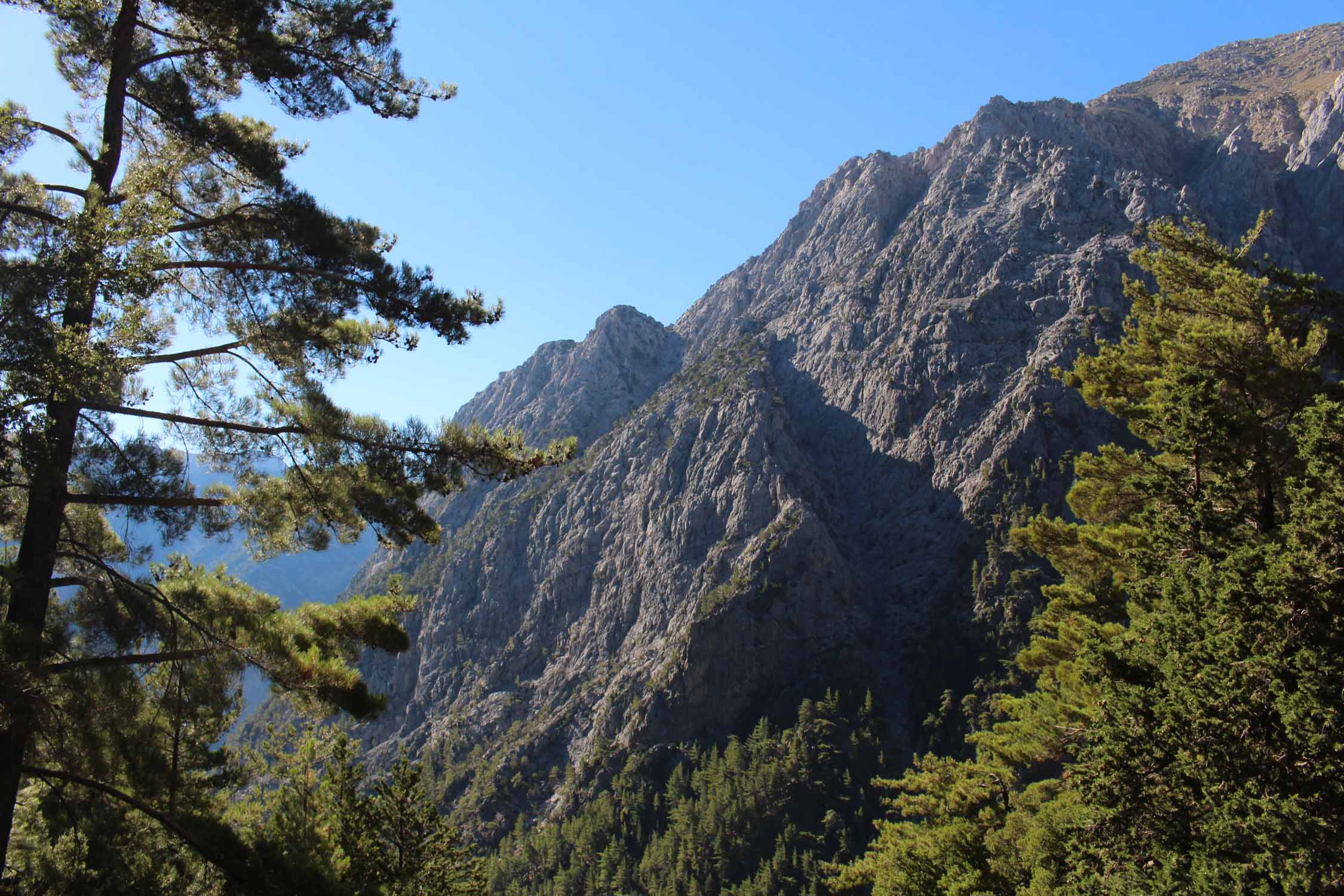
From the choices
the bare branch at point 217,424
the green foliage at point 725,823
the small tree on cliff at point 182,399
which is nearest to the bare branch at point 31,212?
the small tree on cliff at point 182,399

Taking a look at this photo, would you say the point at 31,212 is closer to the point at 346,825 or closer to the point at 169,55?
the point at 169,55

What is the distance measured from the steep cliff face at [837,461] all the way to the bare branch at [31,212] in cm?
8028

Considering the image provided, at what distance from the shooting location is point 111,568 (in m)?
7.54

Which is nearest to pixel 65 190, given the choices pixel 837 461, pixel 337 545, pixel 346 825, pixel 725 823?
pixel 337 545

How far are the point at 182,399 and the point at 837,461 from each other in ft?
386

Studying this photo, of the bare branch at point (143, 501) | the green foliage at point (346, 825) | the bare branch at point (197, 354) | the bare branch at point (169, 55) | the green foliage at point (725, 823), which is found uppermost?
the bare branch at point (169, 55)

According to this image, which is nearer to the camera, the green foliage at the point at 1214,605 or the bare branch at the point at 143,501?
the bare branch at the point at 143,501

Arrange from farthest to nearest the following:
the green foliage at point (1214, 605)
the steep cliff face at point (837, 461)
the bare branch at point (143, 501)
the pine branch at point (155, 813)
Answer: the steep cliff face at point (837, 461) < the green foliage at point (1214, 605) < the bare branch at point (143, 501) < the pine branch at point (155, 813)

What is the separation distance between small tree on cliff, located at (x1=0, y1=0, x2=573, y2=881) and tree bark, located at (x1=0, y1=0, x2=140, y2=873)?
21 millimetres

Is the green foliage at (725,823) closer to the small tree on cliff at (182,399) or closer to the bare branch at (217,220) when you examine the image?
the small tree on cliff at (182,399)

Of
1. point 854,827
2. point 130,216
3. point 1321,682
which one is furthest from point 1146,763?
point 854,827

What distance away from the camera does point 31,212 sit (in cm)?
691

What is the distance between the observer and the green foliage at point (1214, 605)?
895 centimetres

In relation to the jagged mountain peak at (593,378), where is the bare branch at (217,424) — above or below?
below
